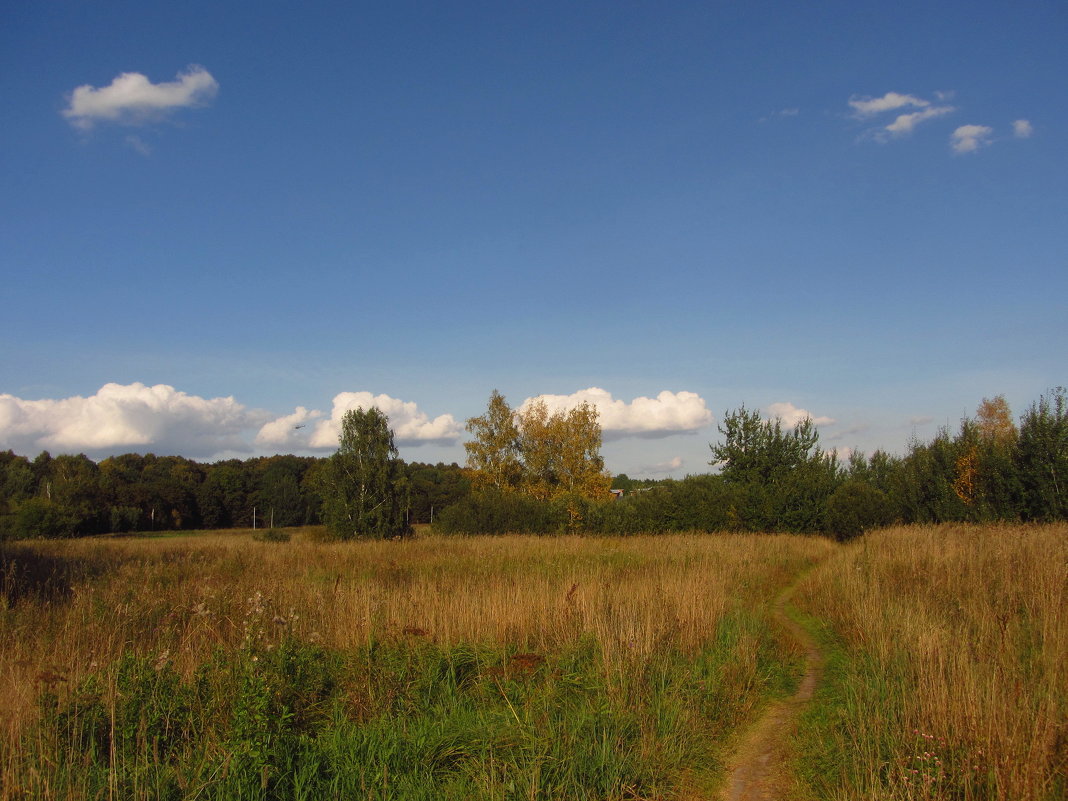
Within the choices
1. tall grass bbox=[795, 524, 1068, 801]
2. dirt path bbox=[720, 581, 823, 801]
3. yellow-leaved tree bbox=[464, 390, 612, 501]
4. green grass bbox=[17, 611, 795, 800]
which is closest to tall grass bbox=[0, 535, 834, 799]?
green grass bbox=[17, 611, 795, 800]

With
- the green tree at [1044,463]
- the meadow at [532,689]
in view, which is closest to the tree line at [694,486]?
the green tree at [1044,463]

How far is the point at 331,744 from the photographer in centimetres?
461

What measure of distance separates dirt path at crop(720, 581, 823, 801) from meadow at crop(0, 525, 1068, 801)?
0.37ft

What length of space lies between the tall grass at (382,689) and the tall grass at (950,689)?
0.93 m

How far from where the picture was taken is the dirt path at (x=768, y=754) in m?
4.56

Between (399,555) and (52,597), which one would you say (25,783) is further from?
(399,555)

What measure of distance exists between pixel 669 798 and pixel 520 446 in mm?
41572

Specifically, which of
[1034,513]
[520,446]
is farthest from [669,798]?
[520,446]

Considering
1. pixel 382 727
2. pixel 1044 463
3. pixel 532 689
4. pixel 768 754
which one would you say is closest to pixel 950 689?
pixel 768 754

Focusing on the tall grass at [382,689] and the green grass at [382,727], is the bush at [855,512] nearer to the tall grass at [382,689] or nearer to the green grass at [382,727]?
the tall grass at [382,689]

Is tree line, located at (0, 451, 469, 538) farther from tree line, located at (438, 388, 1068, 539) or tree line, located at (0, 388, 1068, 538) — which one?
tree line, located at (438, 388, 1068, 539)

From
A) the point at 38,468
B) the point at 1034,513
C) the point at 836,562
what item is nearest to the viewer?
the point at 836,562

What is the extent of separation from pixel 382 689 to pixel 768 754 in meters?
3.43

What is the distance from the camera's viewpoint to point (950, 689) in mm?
4719
